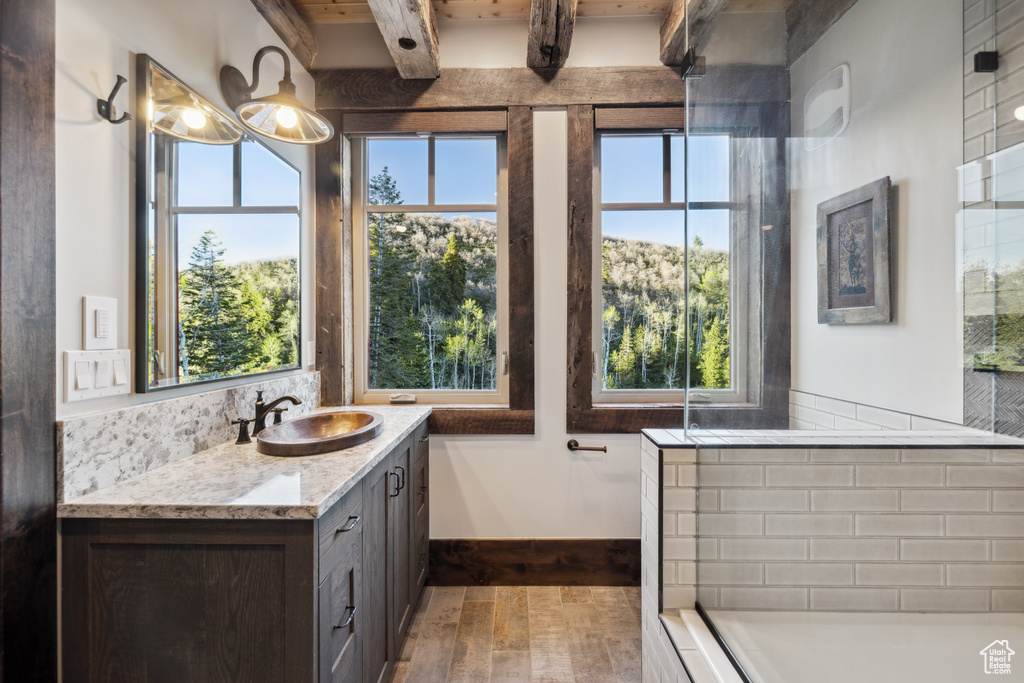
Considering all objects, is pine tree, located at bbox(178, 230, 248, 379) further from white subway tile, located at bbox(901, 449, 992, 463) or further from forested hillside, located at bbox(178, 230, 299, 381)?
white subway tile, located at bbox(901, 449, 992, 463)

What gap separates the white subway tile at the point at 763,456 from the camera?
1.18 meters

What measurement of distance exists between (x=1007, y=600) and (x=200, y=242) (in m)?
2.31

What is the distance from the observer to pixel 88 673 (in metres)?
1.05

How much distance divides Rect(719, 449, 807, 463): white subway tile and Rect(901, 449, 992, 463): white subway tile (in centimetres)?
22

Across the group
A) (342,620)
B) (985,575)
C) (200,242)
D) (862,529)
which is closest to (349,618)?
(342,620)

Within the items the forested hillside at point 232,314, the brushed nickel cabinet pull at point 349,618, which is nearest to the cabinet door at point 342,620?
the brushed nickel cabinet pull at point 349,618

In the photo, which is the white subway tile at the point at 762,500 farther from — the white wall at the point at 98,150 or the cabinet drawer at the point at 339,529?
the white wall at the point at 98,150

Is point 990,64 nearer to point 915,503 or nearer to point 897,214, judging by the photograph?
point 897,214

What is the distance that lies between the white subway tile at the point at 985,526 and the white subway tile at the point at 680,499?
56 cm

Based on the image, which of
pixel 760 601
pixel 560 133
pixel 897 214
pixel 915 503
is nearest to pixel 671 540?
pixel 760 601

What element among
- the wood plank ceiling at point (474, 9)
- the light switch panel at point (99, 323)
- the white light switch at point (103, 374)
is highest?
the wood plank ceiling at point (474, 9)

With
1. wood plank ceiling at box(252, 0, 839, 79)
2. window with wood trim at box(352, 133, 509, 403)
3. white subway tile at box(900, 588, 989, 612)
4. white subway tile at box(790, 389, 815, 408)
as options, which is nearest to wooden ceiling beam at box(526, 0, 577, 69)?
wood plank ceiling at box(252, 0, 839, 79)

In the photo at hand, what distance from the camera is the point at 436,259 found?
95.8 inches

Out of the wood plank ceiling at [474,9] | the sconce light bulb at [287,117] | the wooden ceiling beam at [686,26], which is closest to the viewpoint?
the wooden ceiling beam at [686,26]
